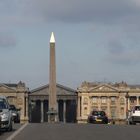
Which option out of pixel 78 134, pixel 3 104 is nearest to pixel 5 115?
pixel 3 104

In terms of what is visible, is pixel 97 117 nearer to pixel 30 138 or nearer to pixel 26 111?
pixel 30 138

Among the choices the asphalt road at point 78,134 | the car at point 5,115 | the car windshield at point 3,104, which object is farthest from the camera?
the car windshield at point 3,104

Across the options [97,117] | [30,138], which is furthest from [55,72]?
[30,138]

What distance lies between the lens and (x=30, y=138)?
24.8 m

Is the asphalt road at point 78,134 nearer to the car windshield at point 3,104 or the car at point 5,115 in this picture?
the car at point 5,115

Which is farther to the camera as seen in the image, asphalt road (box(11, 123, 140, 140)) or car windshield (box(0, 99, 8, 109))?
car windshield (box(0, 99, 8, 109))

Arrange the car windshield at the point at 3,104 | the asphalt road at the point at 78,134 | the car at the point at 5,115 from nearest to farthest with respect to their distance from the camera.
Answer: the asphalt road at the point at 78,134 < the car at the point at 5,115 < the car windshield at the point at 3,104

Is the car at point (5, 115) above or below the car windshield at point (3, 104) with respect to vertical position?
below

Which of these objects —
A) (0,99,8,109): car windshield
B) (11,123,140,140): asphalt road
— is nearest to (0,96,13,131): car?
(0,99,8,109): car windshield

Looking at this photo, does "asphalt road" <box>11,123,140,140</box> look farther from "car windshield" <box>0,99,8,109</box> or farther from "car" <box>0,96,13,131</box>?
"car windshield" <box>0,99,8,109</box>

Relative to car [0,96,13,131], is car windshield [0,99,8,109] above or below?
above

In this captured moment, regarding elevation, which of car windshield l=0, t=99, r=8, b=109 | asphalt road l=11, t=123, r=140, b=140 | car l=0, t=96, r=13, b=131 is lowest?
asphalt road l=11, t=123, r=140, b=140

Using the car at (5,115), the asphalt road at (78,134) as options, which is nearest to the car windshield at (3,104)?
the car at (5,115)

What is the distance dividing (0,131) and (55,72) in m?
47.1
